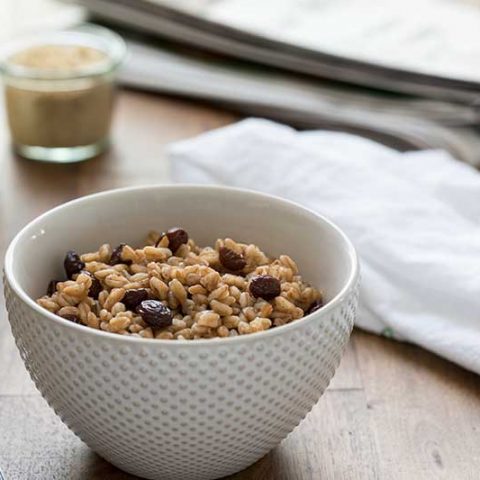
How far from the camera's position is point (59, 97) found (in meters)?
1.33

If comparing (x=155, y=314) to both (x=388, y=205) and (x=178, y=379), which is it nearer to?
(x=178, y=379)

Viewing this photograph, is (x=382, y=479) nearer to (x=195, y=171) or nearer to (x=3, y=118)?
(x=195, y=171)

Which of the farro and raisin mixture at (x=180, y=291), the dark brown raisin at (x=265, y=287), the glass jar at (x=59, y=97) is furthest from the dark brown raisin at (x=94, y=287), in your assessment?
the glass jar at (x=59, y=97)

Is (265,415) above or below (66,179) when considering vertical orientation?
above

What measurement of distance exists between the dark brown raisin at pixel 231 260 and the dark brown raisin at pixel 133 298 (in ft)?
0.26

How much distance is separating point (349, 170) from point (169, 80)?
42 centimetres

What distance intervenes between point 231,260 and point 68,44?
2.18ft

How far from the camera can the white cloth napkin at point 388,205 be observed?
3.25 feet

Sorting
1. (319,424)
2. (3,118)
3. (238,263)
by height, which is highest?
(238,263)

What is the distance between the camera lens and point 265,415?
750 mm

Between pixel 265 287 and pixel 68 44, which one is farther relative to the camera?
pixel 68 44

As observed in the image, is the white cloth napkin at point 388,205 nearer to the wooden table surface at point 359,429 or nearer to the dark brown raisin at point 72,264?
the wooden table surface at point 359,429

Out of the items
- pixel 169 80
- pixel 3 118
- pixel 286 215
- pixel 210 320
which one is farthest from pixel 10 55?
pixel 210 320

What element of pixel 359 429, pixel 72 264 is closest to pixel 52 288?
pixel 72 264
